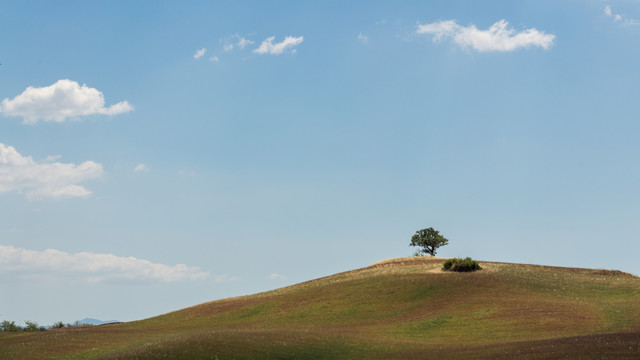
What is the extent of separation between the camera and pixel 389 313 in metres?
64.9

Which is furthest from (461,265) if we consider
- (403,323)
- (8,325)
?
(8,325)

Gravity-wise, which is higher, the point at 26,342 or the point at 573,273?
the point at 573,273

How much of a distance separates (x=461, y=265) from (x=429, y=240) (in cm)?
3102

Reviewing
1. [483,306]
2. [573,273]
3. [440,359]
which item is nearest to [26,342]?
[440,359]

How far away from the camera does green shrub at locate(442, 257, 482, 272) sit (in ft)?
271

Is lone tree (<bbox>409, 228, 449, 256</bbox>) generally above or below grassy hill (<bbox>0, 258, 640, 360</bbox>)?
above

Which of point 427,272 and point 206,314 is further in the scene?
point 427,272

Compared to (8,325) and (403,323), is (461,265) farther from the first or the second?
(8,325)

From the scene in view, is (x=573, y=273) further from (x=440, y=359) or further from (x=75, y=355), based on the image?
(x=75, y=355)

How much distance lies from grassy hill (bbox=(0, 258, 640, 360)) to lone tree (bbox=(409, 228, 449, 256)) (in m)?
20.4

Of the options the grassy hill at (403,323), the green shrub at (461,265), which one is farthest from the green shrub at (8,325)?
the green shrub at (461,265)

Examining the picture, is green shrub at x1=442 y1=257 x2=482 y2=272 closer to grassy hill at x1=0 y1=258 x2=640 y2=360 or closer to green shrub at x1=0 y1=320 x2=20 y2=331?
grassy hill at x1=0 y1=258 x2=640 y2=360

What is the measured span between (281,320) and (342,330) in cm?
1166

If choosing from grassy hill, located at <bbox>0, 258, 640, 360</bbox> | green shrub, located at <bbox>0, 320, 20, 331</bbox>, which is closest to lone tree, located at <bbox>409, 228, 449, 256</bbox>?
grassy hill, located at <bbox>0, 258, 640, 360</bbox>
